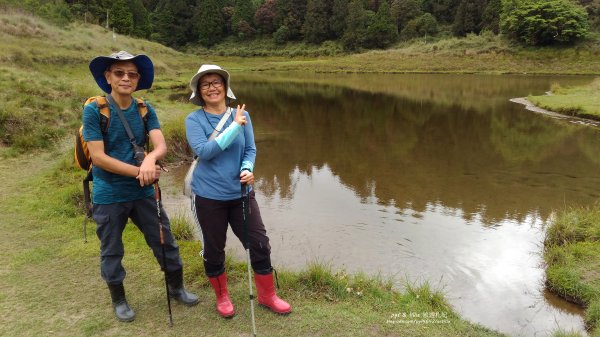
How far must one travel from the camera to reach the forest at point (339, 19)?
176 feet

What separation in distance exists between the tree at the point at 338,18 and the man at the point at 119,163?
81457mm

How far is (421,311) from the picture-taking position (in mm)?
4312

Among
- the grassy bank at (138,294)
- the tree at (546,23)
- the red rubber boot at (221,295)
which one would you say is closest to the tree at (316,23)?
the tree at (546,23)

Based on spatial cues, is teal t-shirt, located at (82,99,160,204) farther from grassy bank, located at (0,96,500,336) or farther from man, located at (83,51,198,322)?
grassy bank, located at (0,96,500,336)

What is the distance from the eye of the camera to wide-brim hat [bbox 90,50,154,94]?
353 centimetres

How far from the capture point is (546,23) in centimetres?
5259

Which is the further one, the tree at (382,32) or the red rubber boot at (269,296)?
the tree at (382,32)

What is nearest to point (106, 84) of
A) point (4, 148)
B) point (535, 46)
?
point (4, 148)

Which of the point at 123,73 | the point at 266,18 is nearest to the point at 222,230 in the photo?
the point at 123,73

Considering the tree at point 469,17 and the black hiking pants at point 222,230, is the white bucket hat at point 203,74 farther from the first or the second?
the tree at point 469,17

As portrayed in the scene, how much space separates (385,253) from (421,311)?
2322mm

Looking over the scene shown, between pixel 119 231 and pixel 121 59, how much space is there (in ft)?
4.88

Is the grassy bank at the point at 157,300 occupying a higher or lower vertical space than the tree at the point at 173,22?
lower

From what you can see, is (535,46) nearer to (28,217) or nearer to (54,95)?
(54,95)
